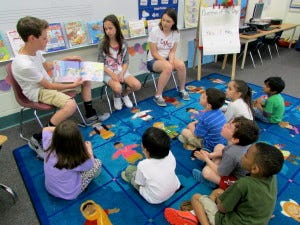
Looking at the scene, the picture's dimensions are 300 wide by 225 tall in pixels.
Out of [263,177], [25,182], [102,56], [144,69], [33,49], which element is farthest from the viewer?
[144,69]

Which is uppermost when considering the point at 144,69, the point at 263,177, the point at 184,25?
the point at 184,25

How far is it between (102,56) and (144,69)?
1.00 metres

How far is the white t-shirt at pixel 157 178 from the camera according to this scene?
155 centimetres

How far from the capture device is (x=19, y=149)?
91.2 inches

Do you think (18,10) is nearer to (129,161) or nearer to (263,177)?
(129,161)

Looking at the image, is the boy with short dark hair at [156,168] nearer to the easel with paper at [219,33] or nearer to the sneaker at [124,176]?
the sneaker at [124,176]

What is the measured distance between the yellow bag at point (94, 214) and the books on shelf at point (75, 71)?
1374 millimetres

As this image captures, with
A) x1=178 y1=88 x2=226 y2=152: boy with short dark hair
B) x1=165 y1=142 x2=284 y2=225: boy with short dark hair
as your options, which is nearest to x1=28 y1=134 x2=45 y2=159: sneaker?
x1=178 y1=88 x2=226 y2=152: boy with short dark hair

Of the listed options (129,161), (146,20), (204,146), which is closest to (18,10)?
(146,20)

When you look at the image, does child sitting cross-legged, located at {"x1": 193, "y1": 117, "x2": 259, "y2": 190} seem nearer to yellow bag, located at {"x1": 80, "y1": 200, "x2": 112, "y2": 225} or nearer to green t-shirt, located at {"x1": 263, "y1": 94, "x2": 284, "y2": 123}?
yellow bag, located at {"x1": 80, "y1": 200, "x2": 112, "y2": 225}

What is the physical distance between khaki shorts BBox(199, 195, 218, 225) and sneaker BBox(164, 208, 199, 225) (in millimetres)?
104

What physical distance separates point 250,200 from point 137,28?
269cm

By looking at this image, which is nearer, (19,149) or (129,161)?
(129,161)

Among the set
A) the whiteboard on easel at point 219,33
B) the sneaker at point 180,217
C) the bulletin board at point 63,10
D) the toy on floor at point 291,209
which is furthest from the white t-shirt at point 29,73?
the whiteboard on easel at point 219,33
